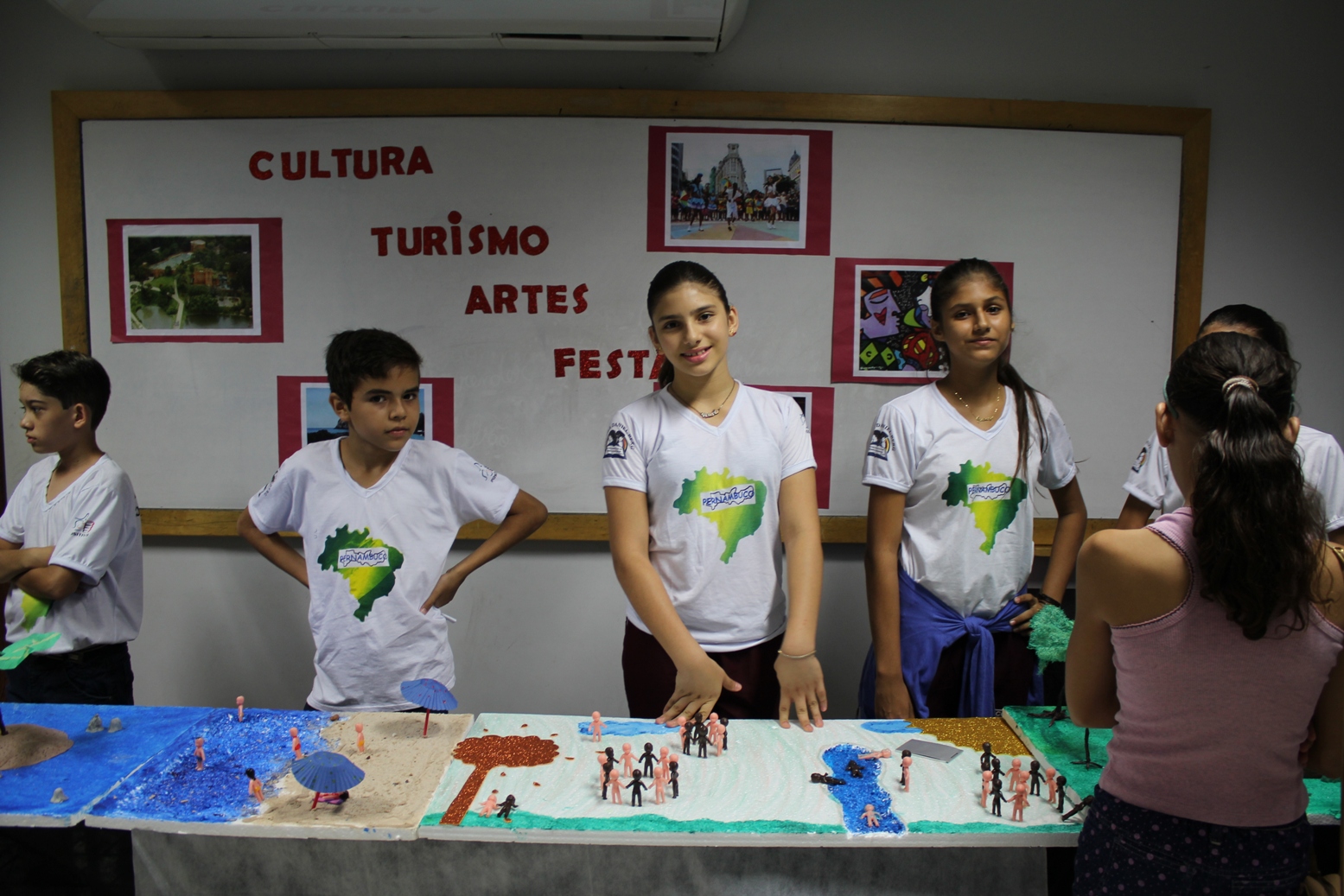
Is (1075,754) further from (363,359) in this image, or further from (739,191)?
(739,191)

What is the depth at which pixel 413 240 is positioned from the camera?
269 cm

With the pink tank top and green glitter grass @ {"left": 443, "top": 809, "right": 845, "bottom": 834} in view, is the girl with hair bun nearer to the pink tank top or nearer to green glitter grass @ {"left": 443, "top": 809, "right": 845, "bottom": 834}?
the pink tank top

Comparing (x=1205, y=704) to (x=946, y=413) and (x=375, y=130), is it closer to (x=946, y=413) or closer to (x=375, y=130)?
(x=946, y=413)

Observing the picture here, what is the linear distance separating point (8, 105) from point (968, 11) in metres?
3.25

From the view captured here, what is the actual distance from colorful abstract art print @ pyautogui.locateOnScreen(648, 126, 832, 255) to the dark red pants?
1.38m

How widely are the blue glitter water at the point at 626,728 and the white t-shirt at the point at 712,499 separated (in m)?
0.23

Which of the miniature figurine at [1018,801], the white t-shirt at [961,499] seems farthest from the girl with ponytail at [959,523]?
the miniature figurine at [1018,801]

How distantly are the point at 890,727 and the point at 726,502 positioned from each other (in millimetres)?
564

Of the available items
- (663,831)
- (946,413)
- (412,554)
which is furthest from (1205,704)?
(412,554)

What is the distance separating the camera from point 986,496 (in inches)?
75.3

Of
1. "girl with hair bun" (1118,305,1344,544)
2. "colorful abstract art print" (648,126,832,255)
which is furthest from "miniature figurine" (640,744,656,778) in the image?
"colorful abstract art print" (648,126,832,255)

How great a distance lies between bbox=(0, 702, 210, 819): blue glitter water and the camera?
4.36 feet

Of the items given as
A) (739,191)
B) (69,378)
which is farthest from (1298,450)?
(69,378)

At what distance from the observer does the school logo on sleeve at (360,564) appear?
190cm
